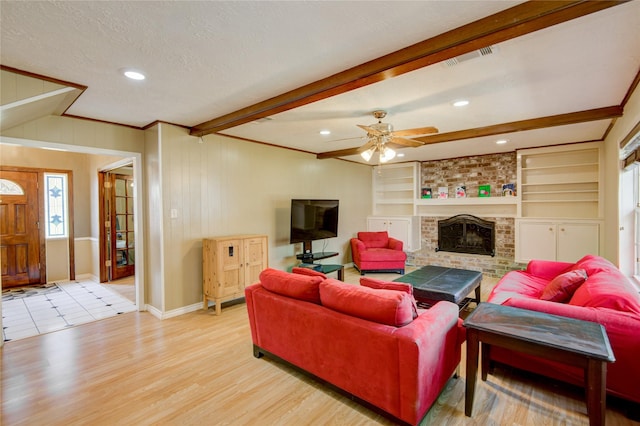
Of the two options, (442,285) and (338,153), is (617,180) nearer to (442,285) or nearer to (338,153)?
(442,285)

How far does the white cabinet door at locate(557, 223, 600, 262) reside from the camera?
16.1 feet

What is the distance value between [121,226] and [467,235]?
720 cm

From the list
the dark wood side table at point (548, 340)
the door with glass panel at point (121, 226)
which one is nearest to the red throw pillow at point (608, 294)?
the dark wood side table at point (548, 340)

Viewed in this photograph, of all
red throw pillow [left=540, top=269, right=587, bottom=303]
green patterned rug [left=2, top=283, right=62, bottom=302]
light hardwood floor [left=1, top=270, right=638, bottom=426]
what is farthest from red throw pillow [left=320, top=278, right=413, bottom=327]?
green patterned rug [left=2, top=283, right=62, bottom=302]

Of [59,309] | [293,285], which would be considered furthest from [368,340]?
[59,309]

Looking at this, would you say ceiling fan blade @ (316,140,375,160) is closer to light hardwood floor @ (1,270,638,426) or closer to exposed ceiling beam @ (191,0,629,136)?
exposed ceiling beam @ (191,0,629,136)

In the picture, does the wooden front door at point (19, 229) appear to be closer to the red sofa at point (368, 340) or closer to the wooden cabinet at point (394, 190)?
the red sofa at point (368, 340)

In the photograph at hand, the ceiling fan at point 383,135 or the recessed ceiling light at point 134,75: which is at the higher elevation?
the recessed ceiling light at point 134,75

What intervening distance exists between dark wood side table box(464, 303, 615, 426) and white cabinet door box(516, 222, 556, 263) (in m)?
4.09

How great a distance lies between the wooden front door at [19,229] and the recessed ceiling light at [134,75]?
4.72 m

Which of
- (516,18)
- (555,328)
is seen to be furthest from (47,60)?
(555,328)

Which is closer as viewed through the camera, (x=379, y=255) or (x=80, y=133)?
(x=80, y=133)

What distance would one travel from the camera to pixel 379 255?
6.00 meters

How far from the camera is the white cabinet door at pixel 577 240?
4.91m
